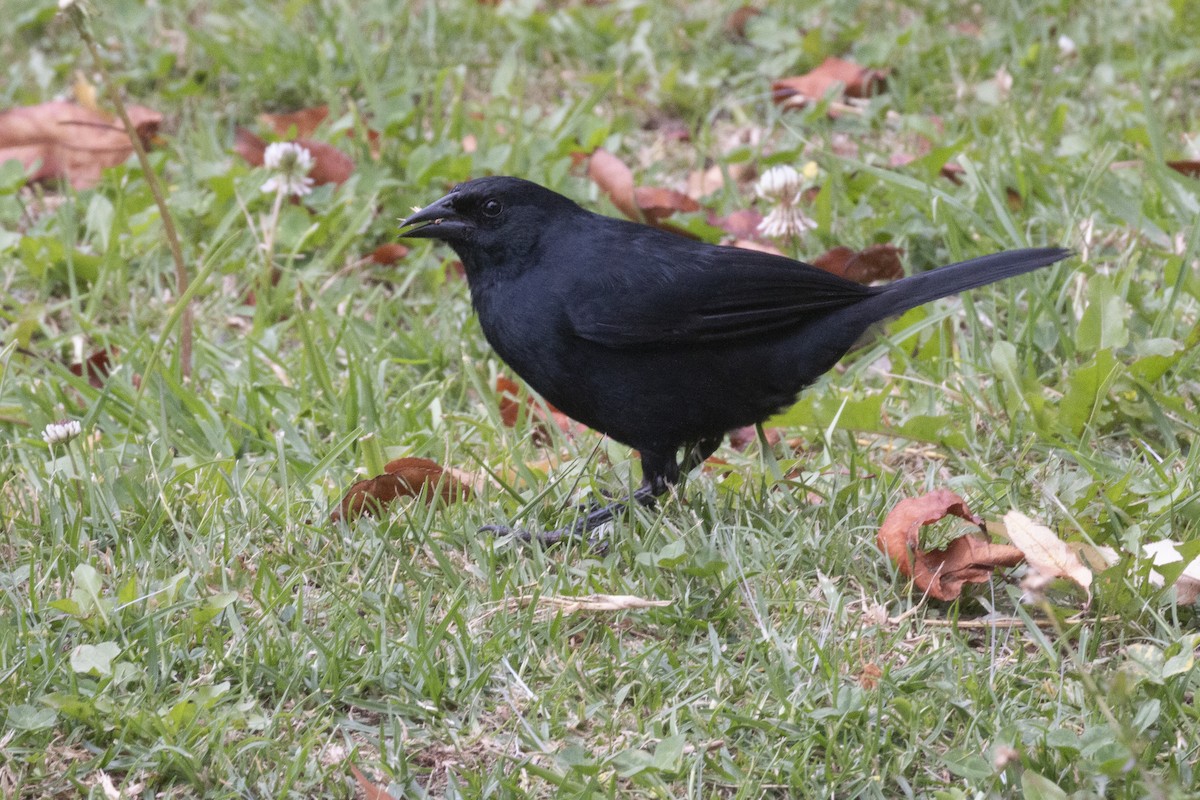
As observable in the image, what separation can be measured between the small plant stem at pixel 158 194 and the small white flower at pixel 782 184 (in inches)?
76.4

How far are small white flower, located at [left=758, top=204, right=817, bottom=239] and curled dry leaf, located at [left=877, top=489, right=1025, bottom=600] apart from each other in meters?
1.68

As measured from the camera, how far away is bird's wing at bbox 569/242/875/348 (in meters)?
3.61

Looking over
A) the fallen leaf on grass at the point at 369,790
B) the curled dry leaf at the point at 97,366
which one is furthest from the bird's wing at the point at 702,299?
the curled dry leaf at the point at 97,366

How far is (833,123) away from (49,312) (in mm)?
3339

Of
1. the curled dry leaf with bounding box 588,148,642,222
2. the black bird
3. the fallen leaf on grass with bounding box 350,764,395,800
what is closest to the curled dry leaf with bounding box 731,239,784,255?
the curled dry leaf with bounding box 588,148,642,222

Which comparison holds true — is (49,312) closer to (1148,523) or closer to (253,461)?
(253,461)

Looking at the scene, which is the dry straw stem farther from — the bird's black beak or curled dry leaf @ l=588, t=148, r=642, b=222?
curled dry leaf @ l=588, t=148, r=642, b=222

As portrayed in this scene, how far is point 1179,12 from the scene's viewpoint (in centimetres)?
611

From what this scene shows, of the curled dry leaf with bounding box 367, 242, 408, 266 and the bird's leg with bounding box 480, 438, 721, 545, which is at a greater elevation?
the curled dry leaf with bounding box 367, 242, 408, 266

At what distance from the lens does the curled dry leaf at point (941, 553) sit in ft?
10.0

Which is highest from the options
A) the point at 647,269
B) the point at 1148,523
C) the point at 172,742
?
the point at 647,269

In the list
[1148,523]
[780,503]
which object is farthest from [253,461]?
[1148,523]

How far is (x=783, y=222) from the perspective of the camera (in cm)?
464

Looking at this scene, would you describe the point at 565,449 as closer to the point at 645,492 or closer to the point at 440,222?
the point at 645,492
